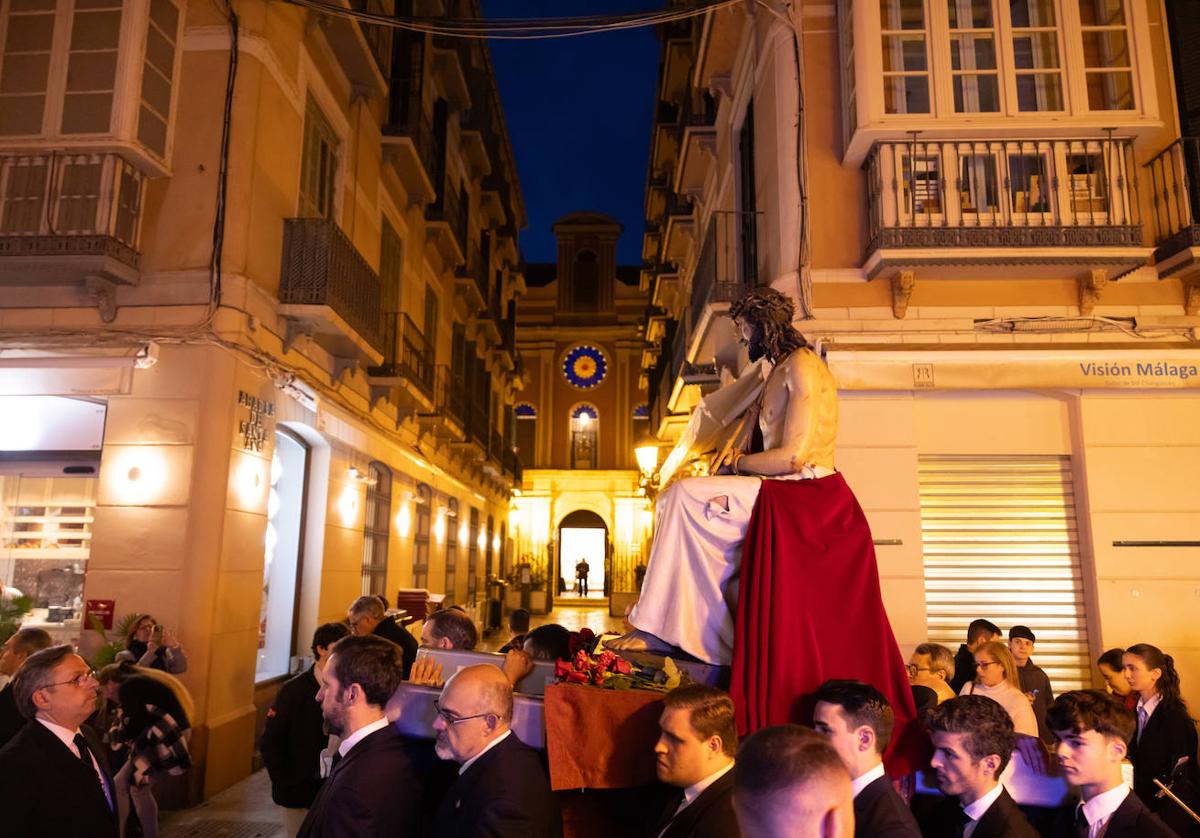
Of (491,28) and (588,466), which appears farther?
(588,466)

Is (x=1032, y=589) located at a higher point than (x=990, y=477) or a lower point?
lower

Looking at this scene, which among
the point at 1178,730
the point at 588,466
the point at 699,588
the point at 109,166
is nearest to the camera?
the point at 699,588

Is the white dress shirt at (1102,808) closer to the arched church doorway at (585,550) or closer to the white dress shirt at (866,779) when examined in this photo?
the white dress shirt at (866,779)

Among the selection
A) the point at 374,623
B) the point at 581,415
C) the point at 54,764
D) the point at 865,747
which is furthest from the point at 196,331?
the point at 581,415

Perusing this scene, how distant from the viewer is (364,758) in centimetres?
321

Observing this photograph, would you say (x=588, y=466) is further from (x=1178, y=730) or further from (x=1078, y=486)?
(x=1178, y=730)

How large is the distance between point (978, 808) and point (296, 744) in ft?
11.9

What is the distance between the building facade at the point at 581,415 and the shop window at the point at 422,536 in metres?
16.8

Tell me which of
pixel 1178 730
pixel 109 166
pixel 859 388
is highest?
pixel 109 166

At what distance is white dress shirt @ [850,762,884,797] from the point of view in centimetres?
287

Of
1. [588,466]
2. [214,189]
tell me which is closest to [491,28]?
[214,189]

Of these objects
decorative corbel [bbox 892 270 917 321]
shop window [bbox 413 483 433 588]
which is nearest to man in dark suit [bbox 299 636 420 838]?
decorative corbel [bbox 892 270 917 321]

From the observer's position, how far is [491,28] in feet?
29.5

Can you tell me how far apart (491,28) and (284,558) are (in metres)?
6.66
